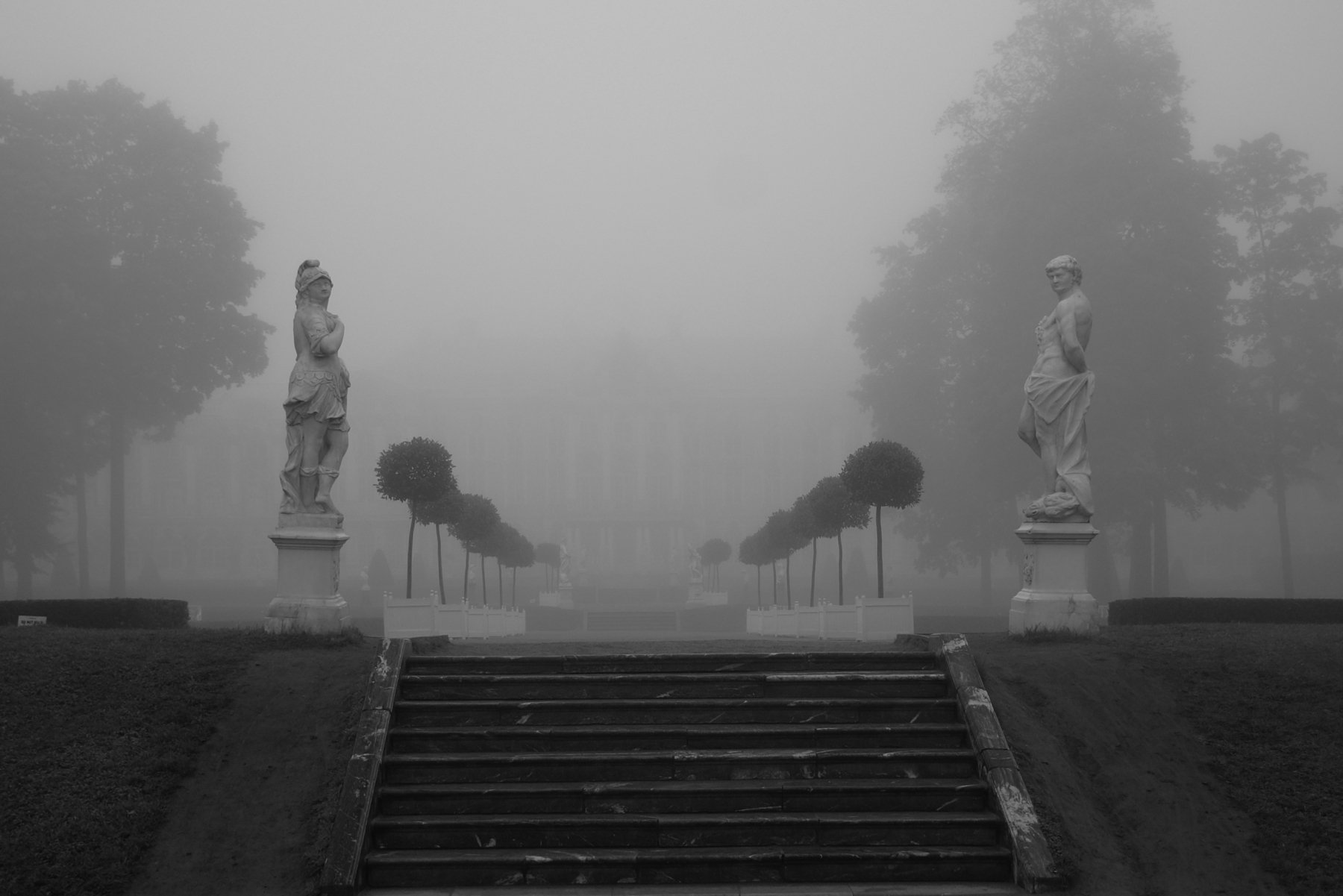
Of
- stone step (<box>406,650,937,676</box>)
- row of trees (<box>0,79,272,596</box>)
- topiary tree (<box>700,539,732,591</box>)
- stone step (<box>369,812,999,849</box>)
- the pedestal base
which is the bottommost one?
topiary tree (<box>700,539,732,591</box>)

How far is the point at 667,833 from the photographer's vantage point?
970 centimetres

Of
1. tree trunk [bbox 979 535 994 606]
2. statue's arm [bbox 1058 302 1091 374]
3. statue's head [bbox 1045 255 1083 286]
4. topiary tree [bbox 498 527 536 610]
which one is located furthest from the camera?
tree trunk [bbox 979 535 994 606]

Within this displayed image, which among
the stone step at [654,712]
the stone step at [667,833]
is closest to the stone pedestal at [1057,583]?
the stone step at [654,712]

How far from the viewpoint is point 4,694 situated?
11.5m

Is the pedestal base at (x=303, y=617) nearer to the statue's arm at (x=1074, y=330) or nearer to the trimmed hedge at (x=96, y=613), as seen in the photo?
the trimmed hedge at (x=96, y=613)

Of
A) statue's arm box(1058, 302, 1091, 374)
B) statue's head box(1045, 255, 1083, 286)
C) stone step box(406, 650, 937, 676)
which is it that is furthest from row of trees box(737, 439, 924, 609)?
stone step box(406, 650, 937, 676)

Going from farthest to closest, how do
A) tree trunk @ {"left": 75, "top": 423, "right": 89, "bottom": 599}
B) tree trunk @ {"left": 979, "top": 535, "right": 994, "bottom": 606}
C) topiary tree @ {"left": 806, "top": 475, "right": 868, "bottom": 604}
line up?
tree trunk @ {"left": 979, "top": 535, "right": 994, "bottom": 606} → tree trunk @ {"left": 75, "top": 423, "right": 89, "bottom": 599} → topiary tree @ {"left": 806, "top": 475, "right": 868, "bottom": 604}

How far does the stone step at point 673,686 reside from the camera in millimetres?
11539

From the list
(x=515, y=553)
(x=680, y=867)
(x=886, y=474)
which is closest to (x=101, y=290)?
(x=515, y=553)

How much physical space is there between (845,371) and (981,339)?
58651 mm

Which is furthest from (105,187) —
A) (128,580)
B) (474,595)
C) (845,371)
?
(845,371)

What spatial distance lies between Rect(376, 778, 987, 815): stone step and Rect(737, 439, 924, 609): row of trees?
1057 cm

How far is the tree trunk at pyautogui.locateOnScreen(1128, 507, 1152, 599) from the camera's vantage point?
3522 centimetres

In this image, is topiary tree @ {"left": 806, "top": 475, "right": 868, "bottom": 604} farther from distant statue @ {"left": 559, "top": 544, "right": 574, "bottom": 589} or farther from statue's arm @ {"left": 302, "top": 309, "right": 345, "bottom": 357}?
distant statue @ {"left": 559, "top": 544, "right": 574, "bottom": 589}
